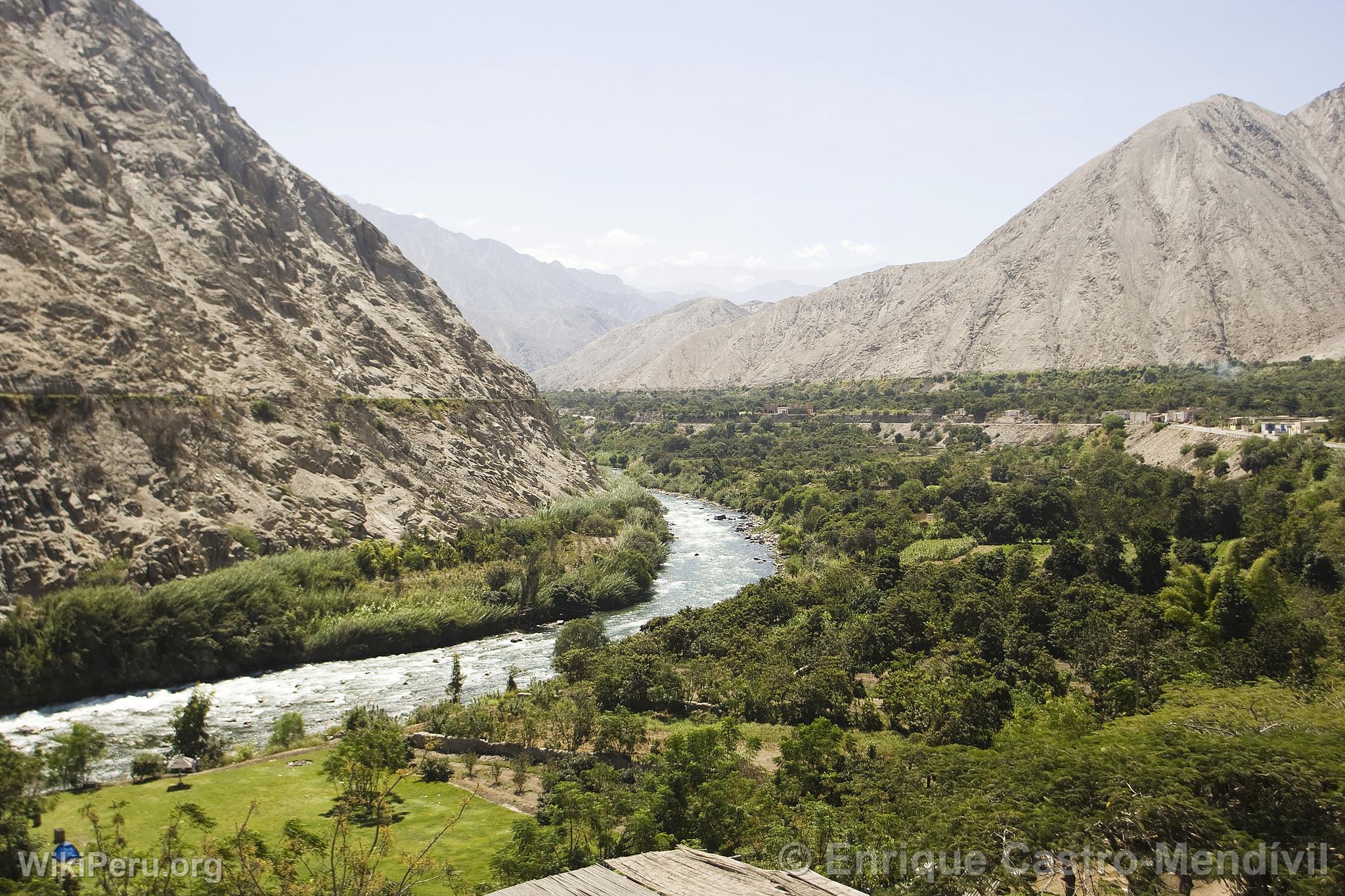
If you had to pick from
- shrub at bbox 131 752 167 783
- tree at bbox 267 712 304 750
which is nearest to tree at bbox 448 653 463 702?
tree at bbox 267 712 304 750

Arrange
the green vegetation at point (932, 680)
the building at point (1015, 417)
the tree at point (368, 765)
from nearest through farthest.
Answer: the green vegetation at point (932, 680)
the tree at point (368, 765)
the building at point (1015, 417)

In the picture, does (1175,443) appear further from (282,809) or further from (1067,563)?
(282,809)

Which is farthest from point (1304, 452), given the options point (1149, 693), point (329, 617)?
point (329, 617)

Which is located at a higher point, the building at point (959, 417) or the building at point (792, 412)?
the building at point (792, 412)

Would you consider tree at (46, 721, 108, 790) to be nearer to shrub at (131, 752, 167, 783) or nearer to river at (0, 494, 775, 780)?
shrub at (131, 752, 167, 783)

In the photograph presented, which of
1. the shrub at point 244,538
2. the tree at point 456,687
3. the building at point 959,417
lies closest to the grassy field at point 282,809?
the tree at point 456,687

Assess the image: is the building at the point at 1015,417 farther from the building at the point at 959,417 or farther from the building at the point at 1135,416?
the building at the point at 1135,416
